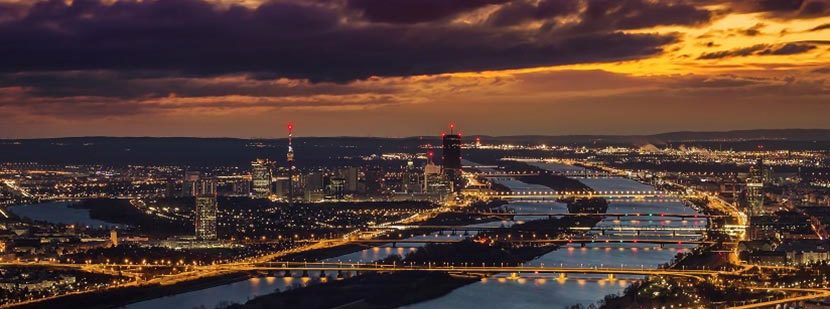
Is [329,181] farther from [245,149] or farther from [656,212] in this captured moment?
[245,149]

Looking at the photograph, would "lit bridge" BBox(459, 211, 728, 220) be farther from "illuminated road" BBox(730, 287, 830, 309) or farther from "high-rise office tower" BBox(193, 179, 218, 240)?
"illuminated road" BBox(730, 287, 830, 309)

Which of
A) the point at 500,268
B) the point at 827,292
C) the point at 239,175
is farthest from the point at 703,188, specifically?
the point at 827,292

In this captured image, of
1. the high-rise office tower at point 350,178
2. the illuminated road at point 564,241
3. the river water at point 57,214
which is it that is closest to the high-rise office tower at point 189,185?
the river water at point 57,214

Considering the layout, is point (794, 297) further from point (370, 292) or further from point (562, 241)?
point (562, 241)

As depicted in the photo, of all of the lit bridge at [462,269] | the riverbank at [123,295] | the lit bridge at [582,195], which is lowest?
the riverbank at [123,295]

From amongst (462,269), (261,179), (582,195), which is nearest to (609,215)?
(582,195)

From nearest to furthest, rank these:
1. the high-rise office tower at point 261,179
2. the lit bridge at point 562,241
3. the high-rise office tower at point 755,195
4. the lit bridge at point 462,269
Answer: the lit bridge at point 462,269 < the lit bridge at point 562,241 < the high-rise office tower at point 755,195 < the high-rise office tower at point 261,179

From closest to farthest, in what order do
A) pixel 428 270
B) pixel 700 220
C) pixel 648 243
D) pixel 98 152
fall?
pixel 428 270 < pixel 648 243 < pixel 700 220 < pixel 98 152

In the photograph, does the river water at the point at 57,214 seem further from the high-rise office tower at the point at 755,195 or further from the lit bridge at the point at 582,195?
the high-rise office tower at the point at 755,195
